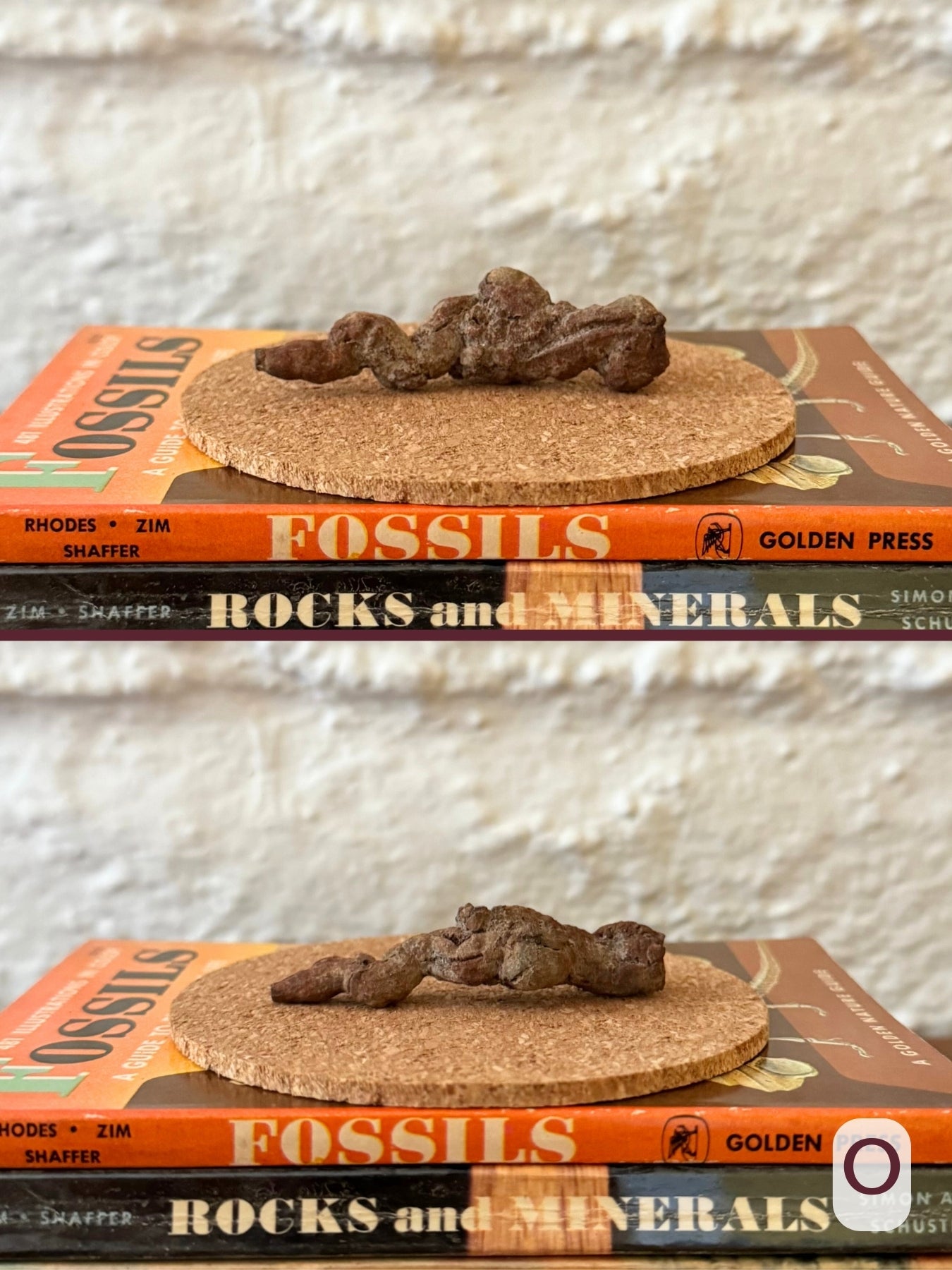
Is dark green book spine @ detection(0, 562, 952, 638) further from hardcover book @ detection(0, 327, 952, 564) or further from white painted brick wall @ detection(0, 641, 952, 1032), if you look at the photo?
white painted brick wall @ detection(0, 641, 952, 1032)

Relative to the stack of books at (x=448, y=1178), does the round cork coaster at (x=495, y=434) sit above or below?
above

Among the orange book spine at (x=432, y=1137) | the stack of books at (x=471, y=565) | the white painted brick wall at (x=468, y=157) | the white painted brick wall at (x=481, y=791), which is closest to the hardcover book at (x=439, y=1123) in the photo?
the orange book spine at (x=432, y=1137)

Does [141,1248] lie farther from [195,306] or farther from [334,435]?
[195,306]

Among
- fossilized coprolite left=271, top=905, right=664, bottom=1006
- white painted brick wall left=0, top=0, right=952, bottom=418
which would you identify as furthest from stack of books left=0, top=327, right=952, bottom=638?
white painted brick wall left=0, top=0, right=952, bottom=418

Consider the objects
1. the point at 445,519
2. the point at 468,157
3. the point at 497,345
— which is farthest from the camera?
the point at 468,157

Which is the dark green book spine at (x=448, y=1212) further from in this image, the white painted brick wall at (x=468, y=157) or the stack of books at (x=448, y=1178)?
the white painted brick wall at (x=468, y=157)

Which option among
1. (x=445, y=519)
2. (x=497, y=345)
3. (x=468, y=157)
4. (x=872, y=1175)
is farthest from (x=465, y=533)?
(x=468, y=157)

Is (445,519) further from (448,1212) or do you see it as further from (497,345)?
(448,1212)
